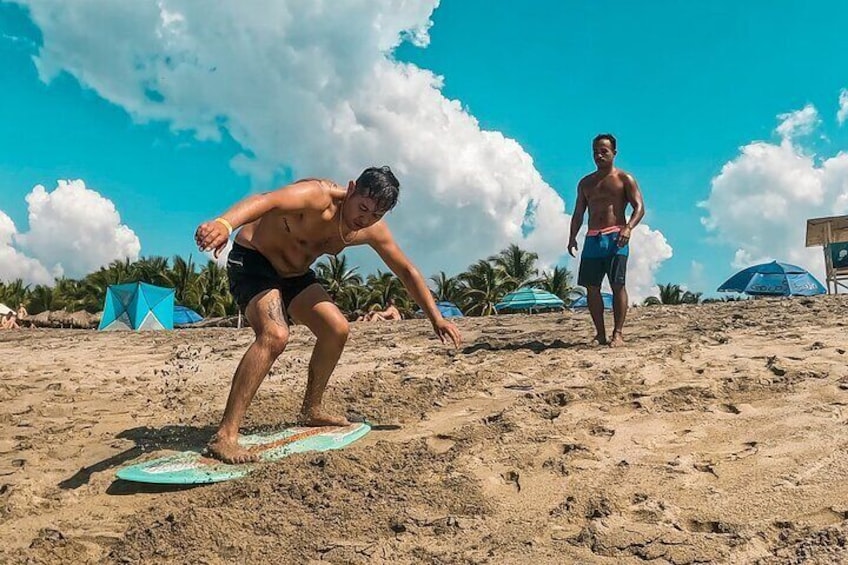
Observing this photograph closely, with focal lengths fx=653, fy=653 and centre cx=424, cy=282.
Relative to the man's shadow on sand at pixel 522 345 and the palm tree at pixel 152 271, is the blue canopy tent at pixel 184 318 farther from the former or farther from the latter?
the man's shadow on sand at pixel 522 345

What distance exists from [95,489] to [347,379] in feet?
7.43

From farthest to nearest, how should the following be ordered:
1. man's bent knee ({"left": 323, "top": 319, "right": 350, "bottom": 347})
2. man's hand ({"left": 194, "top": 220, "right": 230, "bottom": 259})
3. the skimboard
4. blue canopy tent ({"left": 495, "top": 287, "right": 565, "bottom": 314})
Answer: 1. blue canopy tent ({"left": 495, "top": 287, "right": 565, "bottom": 314})
2. man's bent knee ({"left": 323, "top": 319, "right": 350, "bottom": 347})
3. the skimboard
4. man's hand ({"left": 194, "top": 220, "right": 230, "bottom": 259})

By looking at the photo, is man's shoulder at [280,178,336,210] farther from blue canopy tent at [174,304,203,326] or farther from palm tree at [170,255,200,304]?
palm tree at [170,255,200,304]

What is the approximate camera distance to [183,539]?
2.43m

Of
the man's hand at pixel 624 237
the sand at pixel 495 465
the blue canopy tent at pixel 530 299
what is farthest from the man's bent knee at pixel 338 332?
the blue canopy tent at pixel 530 299

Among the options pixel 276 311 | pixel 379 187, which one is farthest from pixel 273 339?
pixel 379 187

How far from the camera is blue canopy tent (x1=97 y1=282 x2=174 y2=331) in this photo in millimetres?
17953

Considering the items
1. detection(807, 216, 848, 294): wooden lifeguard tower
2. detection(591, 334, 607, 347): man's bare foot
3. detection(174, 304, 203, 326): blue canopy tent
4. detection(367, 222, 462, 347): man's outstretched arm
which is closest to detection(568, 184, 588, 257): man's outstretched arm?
detection(591, 334, 607, 347): man's bare foot

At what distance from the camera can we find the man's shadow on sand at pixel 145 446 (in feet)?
9.70

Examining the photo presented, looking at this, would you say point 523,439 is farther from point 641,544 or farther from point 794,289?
point 794,289

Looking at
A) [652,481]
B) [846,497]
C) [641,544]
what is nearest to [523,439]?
[652,481]

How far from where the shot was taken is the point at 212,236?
2.49 m

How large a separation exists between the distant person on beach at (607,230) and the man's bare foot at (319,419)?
8.56 ft

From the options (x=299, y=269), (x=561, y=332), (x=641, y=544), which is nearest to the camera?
(x=641, y=544)
